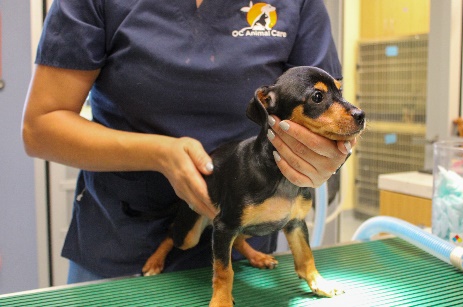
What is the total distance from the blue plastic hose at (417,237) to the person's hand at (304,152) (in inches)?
16.1

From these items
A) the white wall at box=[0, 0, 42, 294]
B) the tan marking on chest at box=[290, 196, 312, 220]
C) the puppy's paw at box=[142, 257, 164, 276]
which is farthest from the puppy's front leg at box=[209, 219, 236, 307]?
the white wall at box=[0, 0, 42, 294]

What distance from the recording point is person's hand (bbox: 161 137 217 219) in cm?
80

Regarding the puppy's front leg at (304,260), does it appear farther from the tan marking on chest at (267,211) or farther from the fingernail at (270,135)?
the fingernail at (270,135)

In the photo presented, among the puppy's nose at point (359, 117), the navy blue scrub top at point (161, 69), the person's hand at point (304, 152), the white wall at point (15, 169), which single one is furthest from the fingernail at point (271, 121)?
the white wall at point (15, 169)

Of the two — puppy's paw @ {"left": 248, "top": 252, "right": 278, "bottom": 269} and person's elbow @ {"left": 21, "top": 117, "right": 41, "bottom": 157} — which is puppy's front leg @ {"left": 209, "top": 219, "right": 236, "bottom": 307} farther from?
person's elbow @ {"left": 21, "top": 117, "right": 41, "bottom": 157}

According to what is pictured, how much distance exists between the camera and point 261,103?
717 mm

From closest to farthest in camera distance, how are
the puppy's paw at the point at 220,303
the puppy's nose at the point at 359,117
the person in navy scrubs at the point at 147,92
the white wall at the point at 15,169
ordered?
the puppy's nose at the point at 359,117
the puppy's paw at the point at 220,303
the person in navy scrubs at the point at 147,92
the white wall at the point at 15,169

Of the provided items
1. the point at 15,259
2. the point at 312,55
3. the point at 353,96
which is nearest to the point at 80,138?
the point at 312,55

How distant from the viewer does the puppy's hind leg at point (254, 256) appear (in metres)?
0.98

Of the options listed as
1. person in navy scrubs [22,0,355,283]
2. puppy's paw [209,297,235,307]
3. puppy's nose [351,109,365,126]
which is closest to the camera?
puppy's nose [351,109,365,126]

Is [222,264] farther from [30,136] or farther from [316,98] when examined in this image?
[30,136]

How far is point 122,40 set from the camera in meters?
0.90

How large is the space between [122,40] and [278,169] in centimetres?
39

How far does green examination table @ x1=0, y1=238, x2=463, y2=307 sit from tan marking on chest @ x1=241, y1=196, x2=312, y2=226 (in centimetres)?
15
